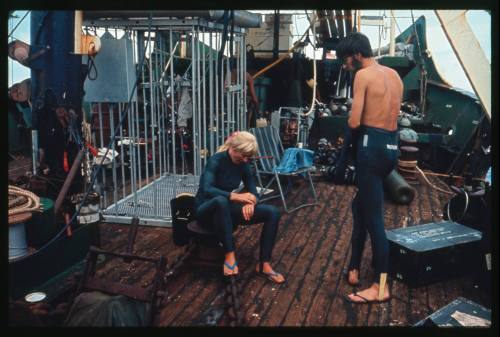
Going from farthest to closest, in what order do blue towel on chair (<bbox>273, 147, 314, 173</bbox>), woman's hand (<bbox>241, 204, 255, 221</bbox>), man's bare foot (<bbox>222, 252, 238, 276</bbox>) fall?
blue towel on chair (<bbox>273, 147, 314, 173</bbox>) → woman's hand (<bbox>241, 204, 255, 221</bbox>) → man's bare foot (<bbox>222, 252, 238, 276</bbox>)

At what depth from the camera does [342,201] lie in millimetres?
7449

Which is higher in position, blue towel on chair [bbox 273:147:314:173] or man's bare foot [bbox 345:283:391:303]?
blue towel on chair [bbox 273:147:314:173]

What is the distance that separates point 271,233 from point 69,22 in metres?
2.65

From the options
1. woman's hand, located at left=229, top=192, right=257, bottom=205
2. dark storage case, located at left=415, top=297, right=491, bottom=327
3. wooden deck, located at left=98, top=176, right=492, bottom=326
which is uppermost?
woman's hand, located at left=229, top=192, right=257, bottom=205

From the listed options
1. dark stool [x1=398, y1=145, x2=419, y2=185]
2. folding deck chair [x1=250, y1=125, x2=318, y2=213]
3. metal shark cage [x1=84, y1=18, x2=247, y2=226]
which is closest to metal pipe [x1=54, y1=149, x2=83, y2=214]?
metal shark cage [x1=84, y1=18, x2=247, y2=226]

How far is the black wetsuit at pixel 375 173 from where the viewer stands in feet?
13.2

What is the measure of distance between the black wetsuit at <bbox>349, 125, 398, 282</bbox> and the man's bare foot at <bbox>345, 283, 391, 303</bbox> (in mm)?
96

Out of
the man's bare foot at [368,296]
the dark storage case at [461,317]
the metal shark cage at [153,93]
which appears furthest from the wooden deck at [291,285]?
the metal shark cage at [153,93]

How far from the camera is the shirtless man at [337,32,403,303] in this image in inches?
156

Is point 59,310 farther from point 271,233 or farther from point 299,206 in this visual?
point 299,206

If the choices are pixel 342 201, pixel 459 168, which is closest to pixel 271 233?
pixel 342 201

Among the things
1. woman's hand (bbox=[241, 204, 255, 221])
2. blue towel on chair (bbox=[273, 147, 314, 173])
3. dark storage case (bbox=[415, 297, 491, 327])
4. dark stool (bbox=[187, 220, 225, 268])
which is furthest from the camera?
blue towel on chair (bbox=[273, 147, 314, 173])

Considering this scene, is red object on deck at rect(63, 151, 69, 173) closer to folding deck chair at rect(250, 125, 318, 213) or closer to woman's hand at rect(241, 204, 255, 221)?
woman's hand at rect(241, 204, 255, 221)

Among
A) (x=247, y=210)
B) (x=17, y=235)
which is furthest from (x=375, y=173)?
(x=17, y=235)
